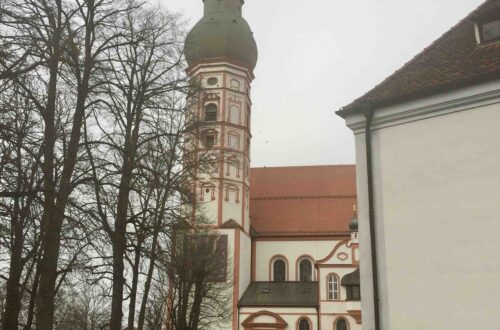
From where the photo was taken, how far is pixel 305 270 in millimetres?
42688

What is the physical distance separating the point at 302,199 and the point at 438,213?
3487 cm

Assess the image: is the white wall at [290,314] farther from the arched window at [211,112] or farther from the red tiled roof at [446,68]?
the red tiled roof at [446,68]

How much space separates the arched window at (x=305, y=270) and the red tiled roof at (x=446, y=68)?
30756 mm

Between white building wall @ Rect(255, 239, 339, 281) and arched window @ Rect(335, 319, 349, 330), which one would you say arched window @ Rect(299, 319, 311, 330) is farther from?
white building wall @ Rect(255, 239, 339, 281)

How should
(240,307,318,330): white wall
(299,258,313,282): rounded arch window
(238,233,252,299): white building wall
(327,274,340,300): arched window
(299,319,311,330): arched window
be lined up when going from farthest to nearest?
(299,258,313,282): rounded arch window < (238,233,252,299): white building wall < (327,274,340,300): arched window < (299,319,311,330): arched window < (240,307,318,330): white wall

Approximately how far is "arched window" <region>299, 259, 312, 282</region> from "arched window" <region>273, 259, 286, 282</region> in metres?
1.18

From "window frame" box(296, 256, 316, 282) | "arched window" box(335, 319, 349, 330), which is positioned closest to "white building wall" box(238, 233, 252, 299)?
"window frame" box(296, 256, 316, 282)

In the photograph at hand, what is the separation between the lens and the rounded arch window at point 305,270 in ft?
139

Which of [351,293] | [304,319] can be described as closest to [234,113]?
[351,293]

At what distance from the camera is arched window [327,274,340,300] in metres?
38.6

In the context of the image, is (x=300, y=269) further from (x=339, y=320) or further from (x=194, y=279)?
(x=194, y=279)

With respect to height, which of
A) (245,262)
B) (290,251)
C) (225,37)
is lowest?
(245,262)

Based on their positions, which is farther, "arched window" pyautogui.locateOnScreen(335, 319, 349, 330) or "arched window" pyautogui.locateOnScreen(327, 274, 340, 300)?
"arched window" pyautogui.locateOnScreen(327, 274, 340, 300)

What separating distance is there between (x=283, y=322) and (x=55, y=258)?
1122 inches
